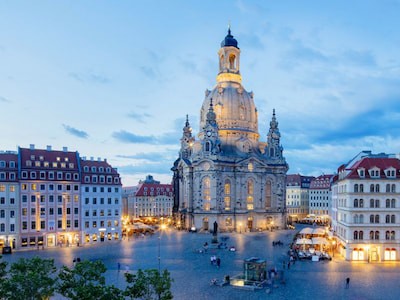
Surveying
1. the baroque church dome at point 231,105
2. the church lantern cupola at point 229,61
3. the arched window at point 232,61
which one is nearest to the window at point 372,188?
the baroque church dome at point 231,105

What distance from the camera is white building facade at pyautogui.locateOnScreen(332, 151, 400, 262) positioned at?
200ft

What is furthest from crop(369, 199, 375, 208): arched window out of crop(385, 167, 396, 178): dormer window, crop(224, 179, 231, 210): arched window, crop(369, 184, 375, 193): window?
crop(224, 179, 231, 210): arched window

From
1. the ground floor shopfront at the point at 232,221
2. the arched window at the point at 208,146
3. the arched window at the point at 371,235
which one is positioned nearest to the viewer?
the arched window at the point at 371,235

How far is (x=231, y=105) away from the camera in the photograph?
125812 millimetres

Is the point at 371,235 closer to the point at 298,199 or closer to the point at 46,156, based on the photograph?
the point at 46,156

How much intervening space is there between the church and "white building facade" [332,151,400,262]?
2052 inches

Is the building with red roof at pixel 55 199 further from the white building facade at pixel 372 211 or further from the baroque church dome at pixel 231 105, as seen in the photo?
the white building facade at pixel 372 211

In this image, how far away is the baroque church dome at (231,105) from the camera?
124375 mm

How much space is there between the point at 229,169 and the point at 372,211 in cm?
5652

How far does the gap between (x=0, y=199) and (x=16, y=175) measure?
5148mm

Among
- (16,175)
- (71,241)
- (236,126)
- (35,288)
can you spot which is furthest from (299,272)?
(236,126)

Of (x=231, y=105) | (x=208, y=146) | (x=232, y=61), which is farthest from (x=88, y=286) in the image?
(x=232, y=61)

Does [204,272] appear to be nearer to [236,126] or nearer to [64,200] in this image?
[64,200]

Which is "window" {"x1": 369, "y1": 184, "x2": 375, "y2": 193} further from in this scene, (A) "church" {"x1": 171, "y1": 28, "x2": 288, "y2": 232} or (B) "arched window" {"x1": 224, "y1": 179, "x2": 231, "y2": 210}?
(B) "arched window" {"x1": 224, "y1": 179, "x2": 231, "y2": 210}
